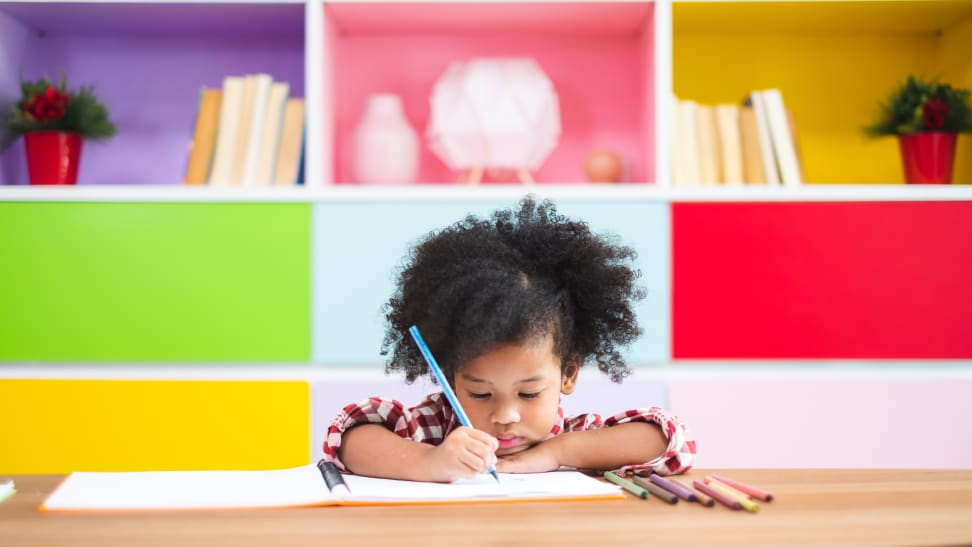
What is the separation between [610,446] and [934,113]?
4.83 feet

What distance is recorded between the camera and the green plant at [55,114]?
2248 mm

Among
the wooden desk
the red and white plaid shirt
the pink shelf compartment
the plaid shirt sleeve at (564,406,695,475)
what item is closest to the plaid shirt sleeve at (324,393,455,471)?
the red and white plaid shirt

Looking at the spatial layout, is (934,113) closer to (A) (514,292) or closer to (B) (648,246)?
(B) (648,246)

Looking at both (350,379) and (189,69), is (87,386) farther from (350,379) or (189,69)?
(189,69)

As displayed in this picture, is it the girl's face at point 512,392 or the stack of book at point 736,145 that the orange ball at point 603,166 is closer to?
the stack of book at point 736,145

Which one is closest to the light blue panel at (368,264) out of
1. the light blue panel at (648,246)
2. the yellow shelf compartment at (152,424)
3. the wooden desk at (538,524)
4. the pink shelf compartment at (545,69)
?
the light blue panel at (648,246)

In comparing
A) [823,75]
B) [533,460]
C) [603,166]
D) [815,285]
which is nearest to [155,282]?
[603,166]

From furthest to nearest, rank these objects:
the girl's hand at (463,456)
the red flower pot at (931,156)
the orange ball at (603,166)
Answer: the orange ball at (603,166)
the red flower pot at (931,156)
the girl's hand at (463,456)

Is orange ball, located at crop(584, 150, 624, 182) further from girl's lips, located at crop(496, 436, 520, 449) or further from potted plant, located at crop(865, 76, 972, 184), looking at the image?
girl's lips, located at crop(496, 436, 520, 449)

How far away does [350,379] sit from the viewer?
2156 millimetres

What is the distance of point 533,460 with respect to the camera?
1.15 metres

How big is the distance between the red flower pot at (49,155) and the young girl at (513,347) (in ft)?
4.24

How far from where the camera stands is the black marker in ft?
3.00

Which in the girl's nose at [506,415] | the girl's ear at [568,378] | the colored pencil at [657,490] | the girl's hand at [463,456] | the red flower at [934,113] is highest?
the red flower at [934,113]
